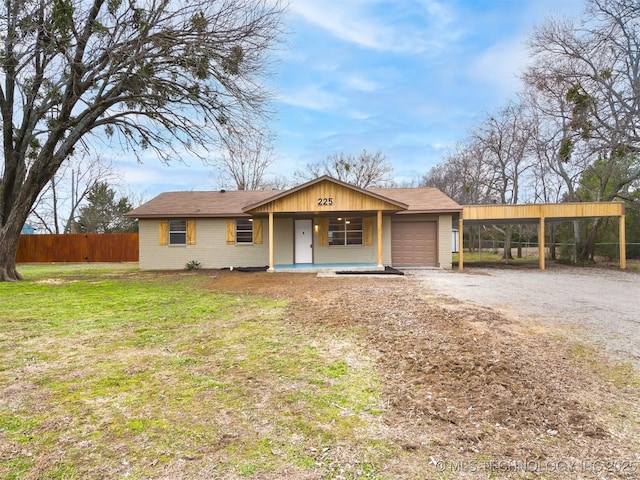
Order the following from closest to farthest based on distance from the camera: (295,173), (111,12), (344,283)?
(111,12) → (344,283) → (295,173)

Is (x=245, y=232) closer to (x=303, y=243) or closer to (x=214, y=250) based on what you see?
(x=214, y=250)

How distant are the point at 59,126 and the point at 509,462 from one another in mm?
13290

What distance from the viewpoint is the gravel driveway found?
15.0ft

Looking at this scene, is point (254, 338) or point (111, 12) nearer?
point (254, 338)

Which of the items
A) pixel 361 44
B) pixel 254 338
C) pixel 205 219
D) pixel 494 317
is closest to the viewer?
pixel 254 338

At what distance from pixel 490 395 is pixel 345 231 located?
1177 cm

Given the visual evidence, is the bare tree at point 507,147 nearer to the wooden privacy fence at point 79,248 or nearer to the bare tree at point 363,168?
the bare tree at point 363,168

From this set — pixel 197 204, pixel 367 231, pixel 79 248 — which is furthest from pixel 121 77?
pixel 79 248

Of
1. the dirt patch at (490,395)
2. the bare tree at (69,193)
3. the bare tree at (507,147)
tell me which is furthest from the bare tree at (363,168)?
the dirt patch at (490,395)

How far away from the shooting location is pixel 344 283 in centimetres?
974

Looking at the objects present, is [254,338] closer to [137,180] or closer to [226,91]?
[226,91]

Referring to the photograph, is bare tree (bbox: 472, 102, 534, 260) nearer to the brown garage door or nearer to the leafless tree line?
the leafless tree line

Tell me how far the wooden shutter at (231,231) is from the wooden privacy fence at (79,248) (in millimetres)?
9695

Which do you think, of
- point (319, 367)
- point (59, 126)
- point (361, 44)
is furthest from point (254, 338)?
point (361, 44)
